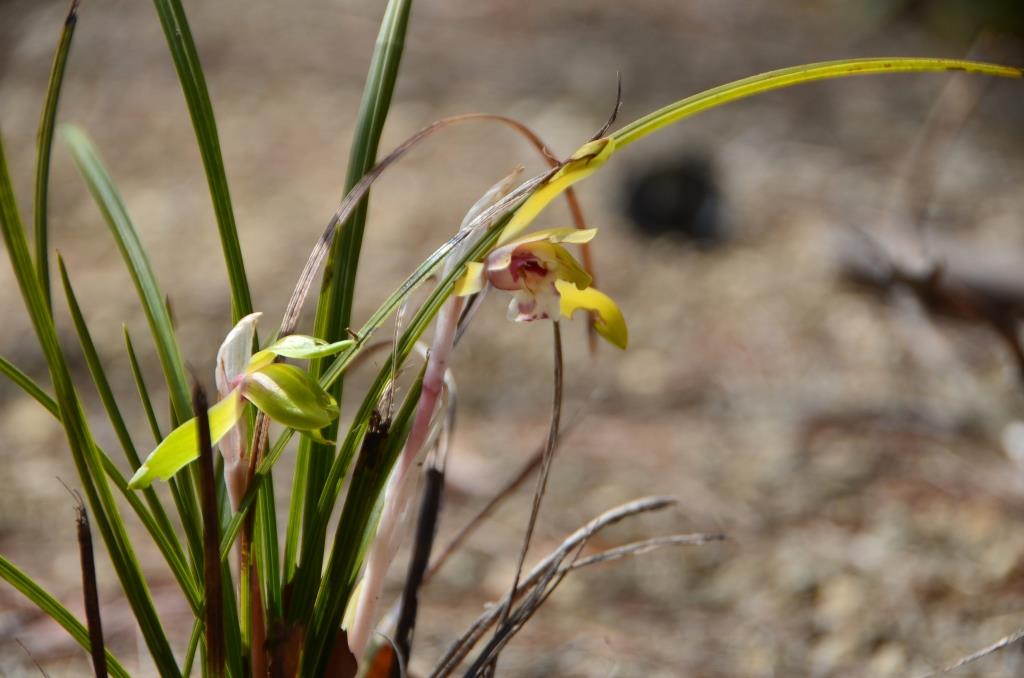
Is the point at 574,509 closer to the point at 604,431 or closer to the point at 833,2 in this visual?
the point at 604,431

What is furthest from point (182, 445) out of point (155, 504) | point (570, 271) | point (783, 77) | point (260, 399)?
point (783, 77)

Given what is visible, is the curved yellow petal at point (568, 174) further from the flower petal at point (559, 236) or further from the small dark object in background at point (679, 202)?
the small dark object in background at point (679, 202)

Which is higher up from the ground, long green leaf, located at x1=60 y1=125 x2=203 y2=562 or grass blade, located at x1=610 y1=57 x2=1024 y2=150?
grass blade, located at x1=610 y1=57 x2=1024 y2=150

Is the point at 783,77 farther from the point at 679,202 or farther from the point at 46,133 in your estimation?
the point at 679,202

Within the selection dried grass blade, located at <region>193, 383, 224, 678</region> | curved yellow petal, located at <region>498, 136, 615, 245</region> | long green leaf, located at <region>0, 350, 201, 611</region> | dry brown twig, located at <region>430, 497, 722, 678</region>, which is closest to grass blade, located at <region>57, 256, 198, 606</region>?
long green leaf, located at <region>0, 350, 201, 611</region>

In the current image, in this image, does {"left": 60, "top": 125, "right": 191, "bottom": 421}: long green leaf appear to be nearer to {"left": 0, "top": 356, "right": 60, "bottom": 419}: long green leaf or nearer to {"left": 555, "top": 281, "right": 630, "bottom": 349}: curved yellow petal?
{"left": 0, "top": 356, "right": 60, "bottom": 419}: long green leaf

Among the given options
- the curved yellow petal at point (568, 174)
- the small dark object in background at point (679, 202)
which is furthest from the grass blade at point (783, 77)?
the small dark object in background at point (679, 202)
